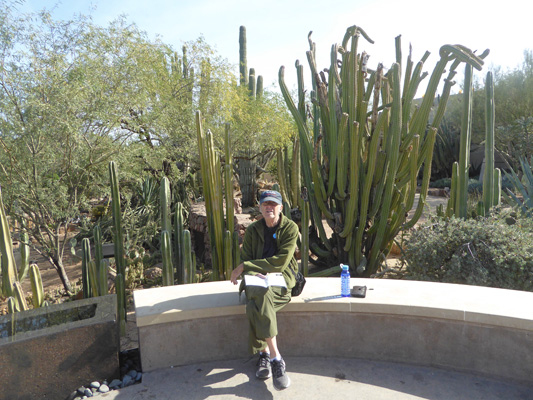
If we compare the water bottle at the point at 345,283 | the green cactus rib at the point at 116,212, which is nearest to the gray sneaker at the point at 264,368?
the water bottle at the point at 345,283

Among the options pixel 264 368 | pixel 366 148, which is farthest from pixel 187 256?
pixel 366 148

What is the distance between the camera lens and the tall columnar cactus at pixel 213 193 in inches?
179

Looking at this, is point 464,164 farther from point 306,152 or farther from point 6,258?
point 6,258

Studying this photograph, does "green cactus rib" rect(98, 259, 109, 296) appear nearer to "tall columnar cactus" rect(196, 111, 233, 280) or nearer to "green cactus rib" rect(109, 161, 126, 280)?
"green cactus rib" rect(109, 161, 126, 280)

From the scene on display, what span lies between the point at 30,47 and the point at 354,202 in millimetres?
4783

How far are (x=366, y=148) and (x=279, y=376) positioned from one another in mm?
3024

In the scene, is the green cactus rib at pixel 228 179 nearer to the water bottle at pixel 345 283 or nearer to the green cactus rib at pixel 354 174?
the green cactus rib at pixel 354 174

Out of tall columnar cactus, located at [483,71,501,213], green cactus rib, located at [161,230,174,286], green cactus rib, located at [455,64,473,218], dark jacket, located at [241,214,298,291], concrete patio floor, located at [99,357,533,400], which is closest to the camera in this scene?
concrete patio floor, located at [99,357,533,400]

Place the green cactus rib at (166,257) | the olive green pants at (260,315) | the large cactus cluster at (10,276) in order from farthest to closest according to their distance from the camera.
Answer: the green cactus rib at (166,257)
the large cactus cluster at (10,276)
the olive green pants at (260,315)

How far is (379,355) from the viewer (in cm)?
322

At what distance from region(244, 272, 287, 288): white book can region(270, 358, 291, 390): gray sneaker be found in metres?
0.52

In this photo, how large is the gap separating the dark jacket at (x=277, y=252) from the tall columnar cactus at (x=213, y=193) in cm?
133

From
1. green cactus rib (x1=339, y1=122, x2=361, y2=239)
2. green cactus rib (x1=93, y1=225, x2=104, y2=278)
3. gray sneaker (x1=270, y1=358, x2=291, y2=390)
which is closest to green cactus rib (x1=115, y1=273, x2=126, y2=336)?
green cactus rib (x1=93, y1=225, x2=104, y2=278)

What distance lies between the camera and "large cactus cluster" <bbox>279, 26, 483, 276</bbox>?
474 centimetres
